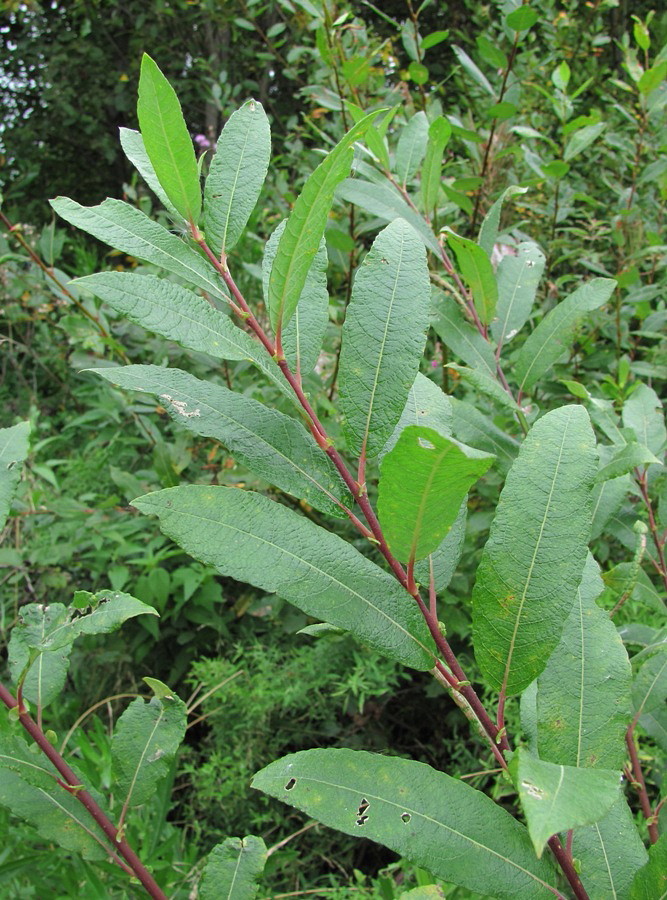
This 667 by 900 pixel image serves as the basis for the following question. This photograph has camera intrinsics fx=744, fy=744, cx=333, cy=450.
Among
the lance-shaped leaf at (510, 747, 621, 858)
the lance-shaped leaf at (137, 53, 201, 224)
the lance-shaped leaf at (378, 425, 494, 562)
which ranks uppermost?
the lance-shaped leaf at (137, 53, 201, 224)

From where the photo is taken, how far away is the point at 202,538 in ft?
1.60

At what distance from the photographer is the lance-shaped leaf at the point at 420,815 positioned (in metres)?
0.48

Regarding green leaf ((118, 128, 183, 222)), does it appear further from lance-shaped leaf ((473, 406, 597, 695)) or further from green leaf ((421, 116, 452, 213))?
green leaf ((421, 116, 452, 213))

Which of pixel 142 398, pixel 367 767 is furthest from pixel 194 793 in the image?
pixel 367 767

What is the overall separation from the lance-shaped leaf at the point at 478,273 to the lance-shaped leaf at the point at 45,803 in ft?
2.24

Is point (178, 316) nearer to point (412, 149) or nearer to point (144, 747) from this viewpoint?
point (144, 747)

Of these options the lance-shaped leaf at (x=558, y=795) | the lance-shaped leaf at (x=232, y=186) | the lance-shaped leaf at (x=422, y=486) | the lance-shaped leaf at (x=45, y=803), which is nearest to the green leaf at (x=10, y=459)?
the lance-shaped leaf at (x=45, y=803)

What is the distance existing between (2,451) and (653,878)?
672 mm

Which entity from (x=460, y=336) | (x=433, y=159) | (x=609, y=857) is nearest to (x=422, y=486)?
(x=609, y=857)

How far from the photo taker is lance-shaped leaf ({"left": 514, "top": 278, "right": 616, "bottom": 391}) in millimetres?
920

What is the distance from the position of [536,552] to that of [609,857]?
0.25 meters

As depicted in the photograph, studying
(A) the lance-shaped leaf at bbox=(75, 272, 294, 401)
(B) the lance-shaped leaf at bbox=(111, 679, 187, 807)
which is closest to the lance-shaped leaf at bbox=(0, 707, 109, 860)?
(B) the lance-shaped leaf at bbox=(111, 679, 187, 807)

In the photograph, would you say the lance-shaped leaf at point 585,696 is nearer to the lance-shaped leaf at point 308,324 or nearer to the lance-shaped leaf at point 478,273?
the lance-shaped leaf at point 308,324

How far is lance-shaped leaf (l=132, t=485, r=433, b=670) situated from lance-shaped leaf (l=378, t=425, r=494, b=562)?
5cm
